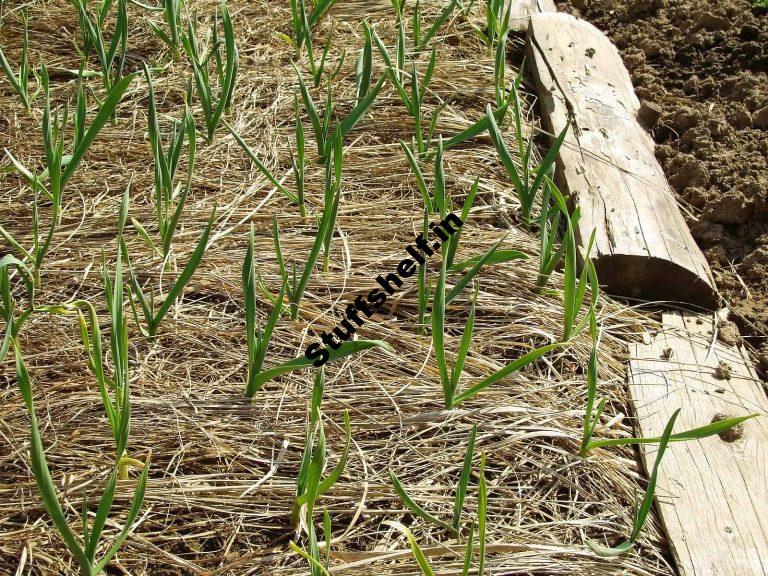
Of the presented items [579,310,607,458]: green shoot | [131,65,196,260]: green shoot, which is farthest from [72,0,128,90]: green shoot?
[579,310,607,458]: green shoot

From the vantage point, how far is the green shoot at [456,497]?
1.32 m

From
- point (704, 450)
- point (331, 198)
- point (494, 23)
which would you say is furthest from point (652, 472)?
point (494, 23)

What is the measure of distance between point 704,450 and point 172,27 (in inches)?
70.5

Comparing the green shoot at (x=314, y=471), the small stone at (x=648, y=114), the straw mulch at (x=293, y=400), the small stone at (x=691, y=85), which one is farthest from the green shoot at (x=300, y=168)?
the small stone at (x=691, y=85)

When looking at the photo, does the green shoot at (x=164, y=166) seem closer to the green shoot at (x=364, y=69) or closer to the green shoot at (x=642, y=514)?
the green shoot at (x=364, y=69)

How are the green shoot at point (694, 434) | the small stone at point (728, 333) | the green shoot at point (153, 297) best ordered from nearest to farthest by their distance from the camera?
1. the green shoot at point (694, 434)
2. the green shoot at point (153, 297)
3. the small stone at point (728, 333)

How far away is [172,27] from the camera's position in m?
2.52

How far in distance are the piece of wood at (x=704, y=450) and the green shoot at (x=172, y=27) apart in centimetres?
151

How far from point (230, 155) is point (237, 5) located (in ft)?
3.18

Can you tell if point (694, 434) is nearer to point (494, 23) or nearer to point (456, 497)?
point (456, 497)

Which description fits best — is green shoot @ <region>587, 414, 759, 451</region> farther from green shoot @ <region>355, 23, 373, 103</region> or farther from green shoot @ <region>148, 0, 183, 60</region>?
green shoot @ <region>148, 0, 183, 60</region>

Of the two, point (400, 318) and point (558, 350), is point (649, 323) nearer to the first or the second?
point (558, 350)

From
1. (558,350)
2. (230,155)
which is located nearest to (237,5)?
(230,155)

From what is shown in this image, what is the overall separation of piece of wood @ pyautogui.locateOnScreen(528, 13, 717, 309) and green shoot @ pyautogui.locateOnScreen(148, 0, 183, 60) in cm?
107
